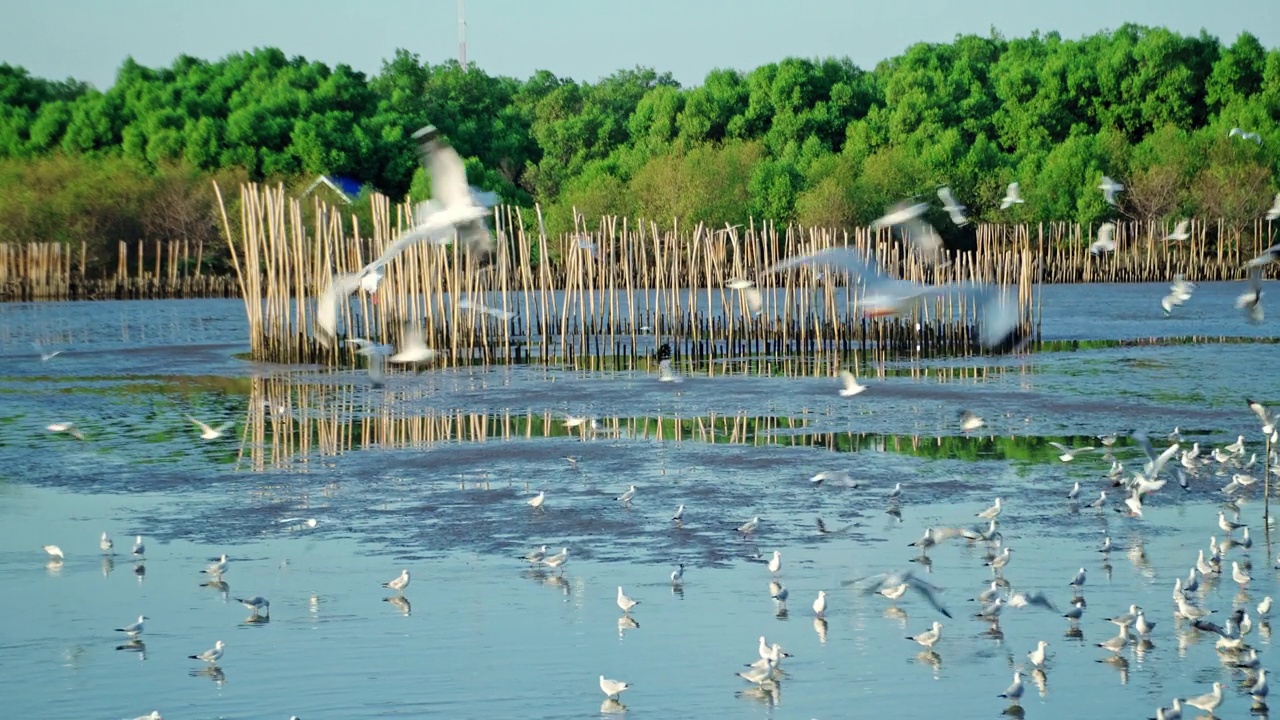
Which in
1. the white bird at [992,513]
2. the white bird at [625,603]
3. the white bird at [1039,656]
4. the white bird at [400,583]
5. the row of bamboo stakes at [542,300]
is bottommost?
the white bird at [1039,656]

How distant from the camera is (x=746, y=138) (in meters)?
72.5

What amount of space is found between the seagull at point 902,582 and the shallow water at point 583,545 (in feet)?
0.42

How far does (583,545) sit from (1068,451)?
6.10 metres

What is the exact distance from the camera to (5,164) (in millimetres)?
67438

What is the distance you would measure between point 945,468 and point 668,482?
254 cm

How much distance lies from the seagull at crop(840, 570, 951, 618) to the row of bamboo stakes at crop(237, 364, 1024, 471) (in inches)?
242

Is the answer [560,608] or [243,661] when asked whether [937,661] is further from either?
[243,661]

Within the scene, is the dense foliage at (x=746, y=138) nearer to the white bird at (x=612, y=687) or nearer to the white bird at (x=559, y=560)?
the white bird at (x=559, y=560)

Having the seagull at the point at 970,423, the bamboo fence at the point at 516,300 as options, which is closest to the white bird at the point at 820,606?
the seagull at the point at 970,423

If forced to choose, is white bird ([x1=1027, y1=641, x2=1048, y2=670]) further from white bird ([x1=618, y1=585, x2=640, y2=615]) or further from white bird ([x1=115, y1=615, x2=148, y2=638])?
white bird ([x1=115, y1=615, x2=148, y2=638])

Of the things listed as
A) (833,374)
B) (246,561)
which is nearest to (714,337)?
(833,374)

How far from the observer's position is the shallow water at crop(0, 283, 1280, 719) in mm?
8195

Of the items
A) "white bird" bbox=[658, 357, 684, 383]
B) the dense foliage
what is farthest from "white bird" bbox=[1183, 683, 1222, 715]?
the dense foliage

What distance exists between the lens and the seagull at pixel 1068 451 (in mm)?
14663
